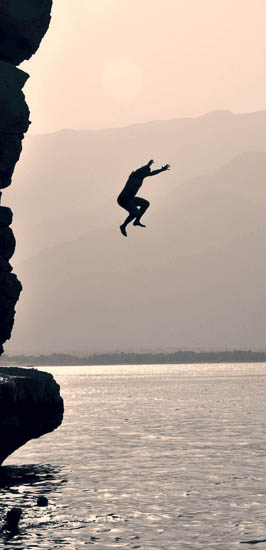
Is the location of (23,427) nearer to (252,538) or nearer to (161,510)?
(161,510)

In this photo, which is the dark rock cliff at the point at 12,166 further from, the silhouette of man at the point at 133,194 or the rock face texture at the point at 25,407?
the silhouette of man at the point at 133,194

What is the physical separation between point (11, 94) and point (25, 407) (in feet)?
41.6

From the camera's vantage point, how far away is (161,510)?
106 ft

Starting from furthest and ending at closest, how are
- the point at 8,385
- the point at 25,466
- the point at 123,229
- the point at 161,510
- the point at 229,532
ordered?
1. the point at 25,466
2. the point at 8,385
3. the point at 161,510
4. the point at 229,532
5. the point at 123,229

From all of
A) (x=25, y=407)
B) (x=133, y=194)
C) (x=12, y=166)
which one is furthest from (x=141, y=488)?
(x=133, y=194)

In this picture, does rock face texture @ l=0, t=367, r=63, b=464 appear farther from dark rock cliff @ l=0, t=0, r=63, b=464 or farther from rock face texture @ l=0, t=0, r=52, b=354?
rock face texture @ l=0, t=0, r=52, b=354

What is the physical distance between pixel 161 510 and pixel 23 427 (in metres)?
7.33

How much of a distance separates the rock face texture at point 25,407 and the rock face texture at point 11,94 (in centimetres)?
293

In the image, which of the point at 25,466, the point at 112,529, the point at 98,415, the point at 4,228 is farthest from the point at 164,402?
the point at 112,529

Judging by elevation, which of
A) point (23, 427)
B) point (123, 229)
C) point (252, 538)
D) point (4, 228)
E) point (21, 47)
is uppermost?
point (21, 47)

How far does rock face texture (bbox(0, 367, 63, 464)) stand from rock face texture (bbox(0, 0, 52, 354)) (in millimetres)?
2934

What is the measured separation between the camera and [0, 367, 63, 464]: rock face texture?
35.9m

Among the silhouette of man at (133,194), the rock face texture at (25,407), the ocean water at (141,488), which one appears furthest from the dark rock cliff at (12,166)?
the silhouette of man at (133,194)

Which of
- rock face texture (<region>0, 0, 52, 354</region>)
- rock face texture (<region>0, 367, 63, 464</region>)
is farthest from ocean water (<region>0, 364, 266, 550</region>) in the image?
rock face texture (<region>0, 0, 52, 354</region>)
